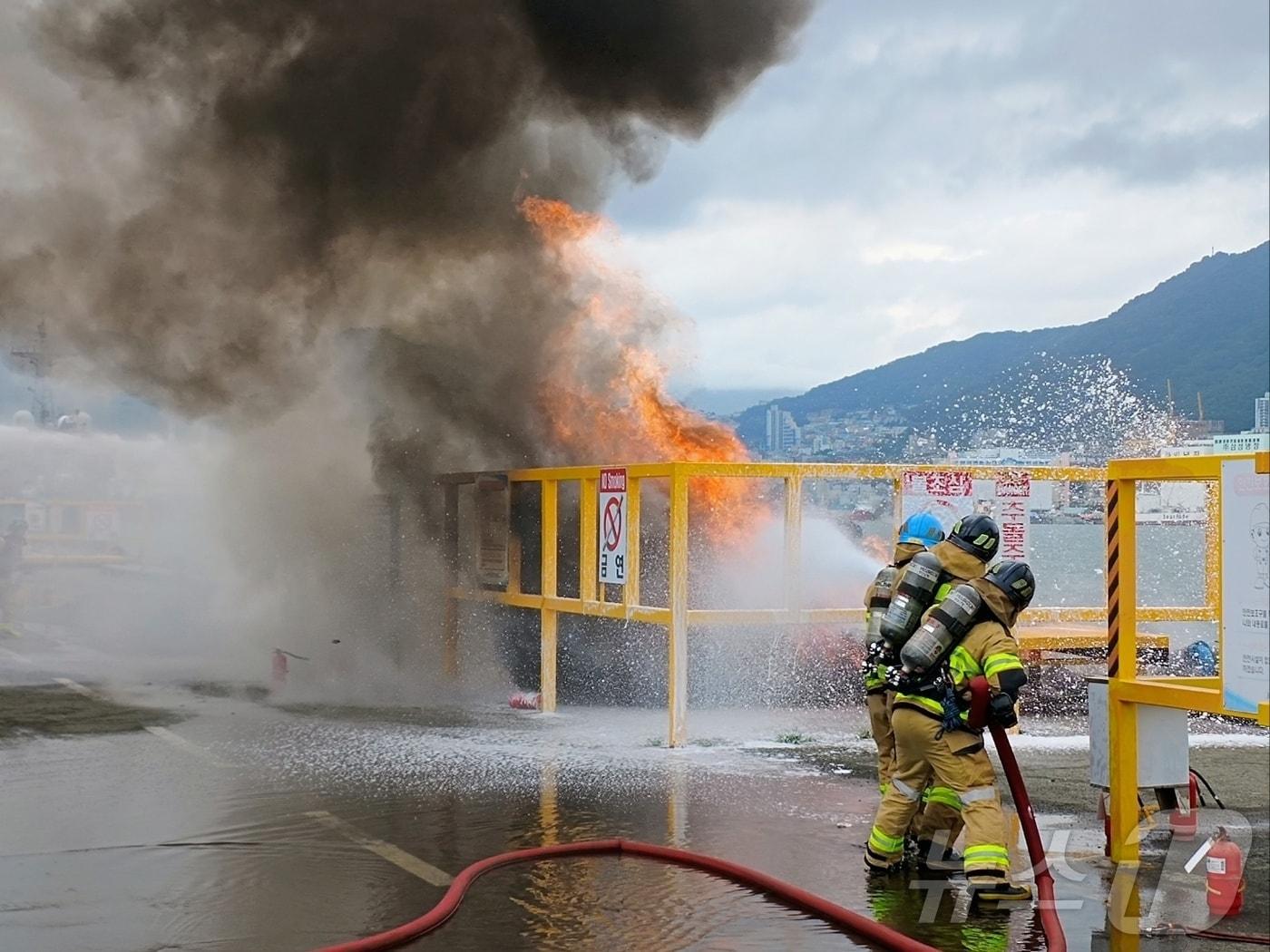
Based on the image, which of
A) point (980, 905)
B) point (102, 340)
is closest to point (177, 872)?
point (980, 905)

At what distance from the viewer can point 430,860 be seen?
6996 millimetres

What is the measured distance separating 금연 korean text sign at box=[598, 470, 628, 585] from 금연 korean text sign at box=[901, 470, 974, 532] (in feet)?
7.13

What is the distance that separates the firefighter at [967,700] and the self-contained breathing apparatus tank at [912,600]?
0.18m

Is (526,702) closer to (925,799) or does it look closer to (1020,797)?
(925,799)

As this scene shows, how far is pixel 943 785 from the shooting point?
689 centimetres

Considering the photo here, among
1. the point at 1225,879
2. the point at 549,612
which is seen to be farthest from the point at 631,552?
the point at 1225,879

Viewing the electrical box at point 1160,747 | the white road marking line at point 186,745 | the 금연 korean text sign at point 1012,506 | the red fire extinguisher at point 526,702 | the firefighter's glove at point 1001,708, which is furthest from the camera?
the red fire extinguisher at point 526,702

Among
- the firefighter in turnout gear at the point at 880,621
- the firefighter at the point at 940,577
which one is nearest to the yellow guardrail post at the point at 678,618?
the firefighter in turnout gear at the point at 880,621

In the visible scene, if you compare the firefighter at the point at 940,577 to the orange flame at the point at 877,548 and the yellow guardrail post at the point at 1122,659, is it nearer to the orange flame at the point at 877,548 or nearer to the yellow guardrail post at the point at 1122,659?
the yellow guardrail post at the point at 1122,659

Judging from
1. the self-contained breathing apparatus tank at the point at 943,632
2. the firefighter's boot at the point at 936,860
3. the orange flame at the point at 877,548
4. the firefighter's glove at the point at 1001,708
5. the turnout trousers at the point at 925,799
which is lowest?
the firefighter's boot at the point at 936,860

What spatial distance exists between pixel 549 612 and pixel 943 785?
6235mm

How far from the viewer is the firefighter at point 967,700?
641 centimetres

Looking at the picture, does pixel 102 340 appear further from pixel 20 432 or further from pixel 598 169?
pixel 20 432

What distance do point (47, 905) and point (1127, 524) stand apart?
5481 mm
